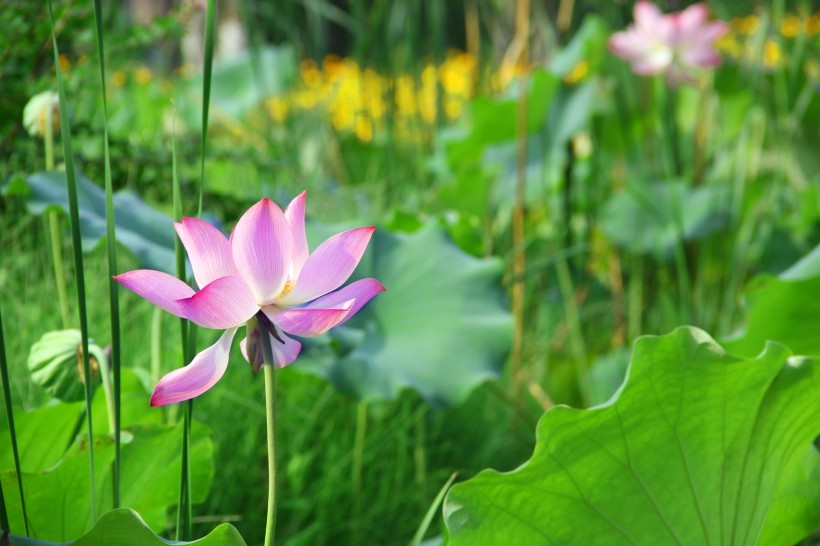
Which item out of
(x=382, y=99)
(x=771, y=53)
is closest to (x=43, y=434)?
(x=382, y=99)

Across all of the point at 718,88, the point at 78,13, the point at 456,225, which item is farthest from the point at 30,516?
the point at 718,88

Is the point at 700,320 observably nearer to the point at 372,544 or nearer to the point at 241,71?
the point at 372,544

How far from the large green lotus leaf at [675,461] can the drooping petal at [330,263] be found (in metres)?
0.23

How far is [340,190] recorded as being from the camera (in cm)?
180

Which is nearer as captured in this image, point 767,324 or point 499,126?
point 767,324

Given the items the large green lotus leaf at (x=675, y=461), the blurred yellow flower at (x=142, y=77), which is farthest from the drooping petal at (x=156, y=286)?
the blurred yellow flower at (x=142, y=77)

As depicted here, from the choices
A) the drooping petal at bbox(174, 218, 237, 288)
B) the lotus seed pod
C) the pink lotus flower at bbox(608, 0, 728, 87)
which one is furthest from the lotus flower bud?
the pink lotus flower at bbox(608, 0, 728, 87)

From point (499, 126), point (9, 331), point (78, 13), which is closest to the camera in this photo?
point (9, 331)

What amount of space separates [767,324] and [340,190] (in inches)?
35.3

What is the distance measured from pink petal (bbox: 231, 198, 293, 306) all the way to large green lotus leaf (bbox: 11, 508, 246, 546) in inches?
5.7

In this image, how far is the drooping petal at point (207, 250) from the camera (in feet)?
1.74

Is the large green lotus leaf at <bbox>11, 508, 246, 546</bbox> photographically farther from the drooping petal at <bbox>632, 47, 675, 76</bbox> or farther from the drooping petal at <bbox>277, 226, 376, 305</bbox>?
the drooping petal at <bbox>632, 47, 675, 76</bbox>

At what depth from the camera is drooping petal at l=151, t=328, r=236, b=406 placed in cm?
51

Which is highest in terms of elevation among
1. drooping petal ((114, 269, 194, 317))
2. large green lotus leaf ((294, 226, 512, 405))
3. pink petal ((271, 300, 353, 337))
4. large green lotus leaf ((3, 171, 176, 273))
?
drooping petal ((114, 269, 194, 317))
